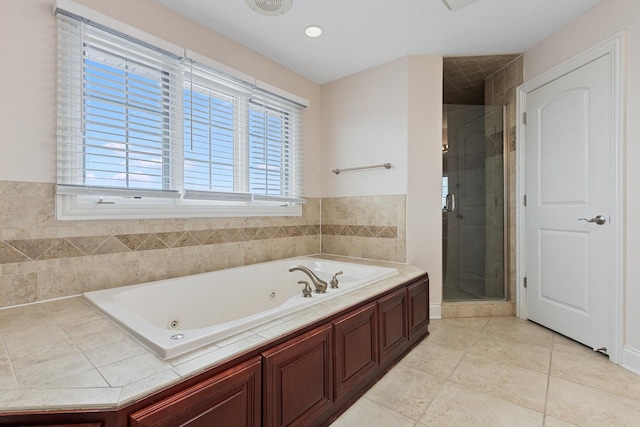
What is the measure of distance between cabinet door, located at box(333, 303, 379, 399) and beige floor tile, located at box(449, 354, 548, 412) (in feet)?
1.77

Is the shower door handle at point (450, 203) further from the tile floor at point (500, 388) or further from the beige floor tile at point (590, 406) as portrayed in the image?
the beige floor tile at point (590, 406)

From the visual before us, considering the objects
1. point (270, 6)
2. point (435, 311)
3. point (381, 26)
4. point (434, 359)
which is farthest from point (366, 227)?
point (270, 6)

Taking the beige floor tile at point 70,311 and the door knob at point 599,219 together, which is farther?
the door knob at point 599,219

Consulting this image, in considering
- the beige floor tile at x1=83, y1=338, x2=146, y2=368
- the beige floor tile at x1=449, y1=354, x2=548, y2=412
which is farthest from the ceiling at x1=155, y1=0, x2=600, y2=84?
the beige floor tile at x1=449, y1=354, x2=548, y2=412

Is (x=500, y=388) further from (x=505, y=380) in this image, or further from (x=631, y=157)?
(x=631, y=157)

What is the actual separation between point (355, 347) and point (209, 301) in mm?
1011

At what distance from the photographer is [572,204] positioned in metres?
2.26

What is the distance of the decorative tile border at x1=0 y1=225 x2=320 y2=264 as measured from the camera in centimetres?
149

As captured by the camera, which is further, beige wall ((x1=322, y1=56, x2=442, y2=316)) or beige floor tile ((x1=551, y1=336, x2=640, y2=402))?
beige wall ((x1=322, y1=56, x2=442, y2=316))

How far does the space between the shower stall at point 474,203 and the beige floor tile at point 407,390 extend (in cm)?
123

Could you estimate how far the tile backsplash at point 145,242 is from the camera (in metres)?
1.49

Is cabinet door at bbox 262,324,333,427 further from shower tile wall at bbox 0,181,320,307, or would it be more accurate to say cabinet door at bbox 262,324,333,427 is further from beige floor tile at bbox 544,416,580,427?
shower tile wall at bbox 0,181,320,307

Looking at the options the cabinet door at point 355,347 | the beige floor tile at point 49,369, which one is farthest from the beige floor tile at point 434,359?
the beige floor tile at point 49,369

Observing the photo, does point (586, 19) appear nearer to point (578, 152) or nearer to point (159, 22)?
point (578, 152)
